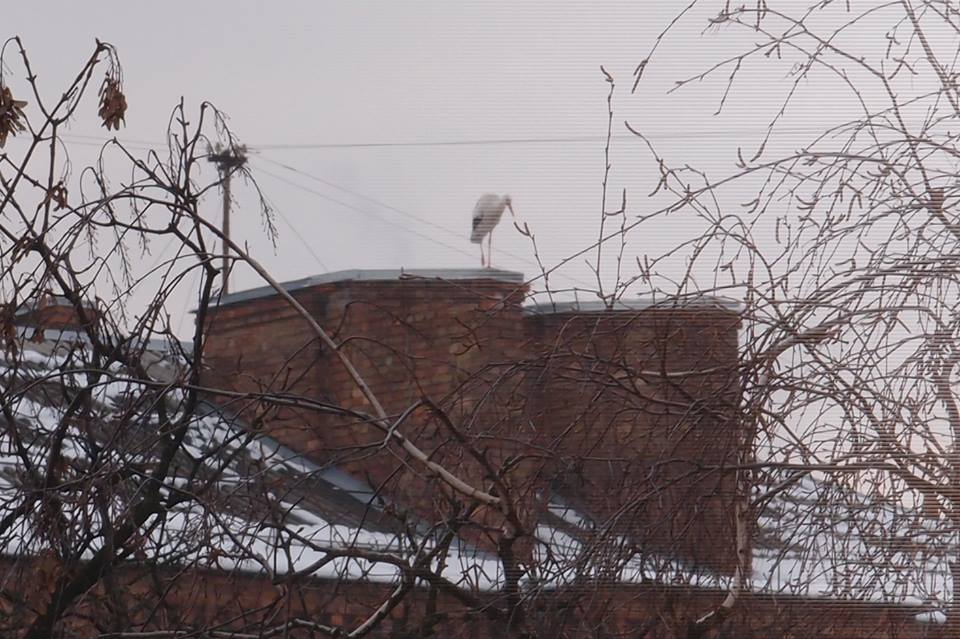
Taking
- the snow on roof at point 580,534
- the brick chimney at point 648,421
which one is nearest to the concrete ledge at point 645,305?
the brick chimney at point 648,421

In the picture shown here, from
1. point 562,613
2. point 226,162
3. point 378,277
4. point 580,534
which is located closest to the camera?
point 562,613

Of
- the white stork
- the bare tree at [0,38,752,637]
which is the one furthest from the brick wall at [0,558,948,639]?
the white stork

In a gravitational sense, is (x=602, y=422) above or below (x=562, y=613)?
above

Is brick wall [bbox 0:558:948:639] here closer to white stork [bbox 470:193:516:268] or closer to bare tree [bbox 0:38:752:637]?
bare tree [bbox 0:38:752:637]

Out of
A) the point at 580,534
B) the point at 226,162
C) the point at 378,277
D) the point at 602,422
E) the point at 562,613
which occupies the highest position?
the point at 378,277

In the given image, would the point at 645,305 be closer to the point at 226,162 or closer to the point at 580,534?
the point at 580,534

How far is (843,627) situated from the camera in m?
2.65

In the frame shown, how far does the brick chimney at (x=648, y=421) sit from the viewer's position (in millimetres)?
2670

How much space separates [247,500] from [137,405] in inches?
10.7

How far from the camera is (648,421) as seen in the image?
2980 mm

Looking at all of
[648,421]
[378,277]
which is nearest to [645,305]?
[648,421]

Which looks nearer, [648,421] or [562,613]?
[562,613]

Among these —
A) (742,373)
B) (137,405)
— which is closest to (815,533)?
(742,373)

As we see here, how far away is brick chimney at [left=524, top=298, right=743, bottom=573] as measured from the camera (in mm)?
2670
